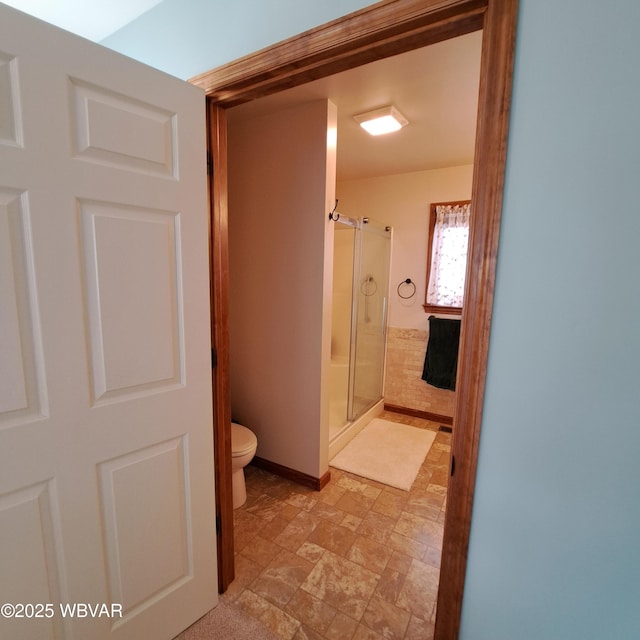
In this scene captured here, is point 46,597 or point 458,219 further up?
point 458,219

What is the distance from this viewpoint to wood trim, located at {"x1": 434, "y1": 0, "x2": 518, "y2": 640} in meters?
0.78

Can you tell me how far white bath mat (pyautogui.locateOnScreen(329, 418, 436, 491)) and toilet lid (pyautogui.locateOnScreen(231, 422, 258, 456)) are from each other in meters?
0.83

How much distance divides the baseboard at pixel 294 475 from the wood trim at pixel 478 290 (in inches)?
53.1

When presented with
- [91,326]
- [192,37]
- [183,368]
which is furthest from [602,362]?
[192,37]

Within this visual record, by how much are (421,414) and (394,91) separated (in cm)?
293

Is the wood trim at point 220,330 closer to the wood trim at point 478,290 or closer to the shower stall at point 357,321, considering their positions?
the wood trim at point 478,290

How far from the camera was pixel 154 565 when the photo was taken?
1210 millimetres

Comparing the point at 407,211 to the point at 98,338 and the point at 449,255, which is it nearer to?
the point at 449,255

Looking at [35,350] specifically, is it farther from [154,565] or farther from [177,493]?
[154,565]

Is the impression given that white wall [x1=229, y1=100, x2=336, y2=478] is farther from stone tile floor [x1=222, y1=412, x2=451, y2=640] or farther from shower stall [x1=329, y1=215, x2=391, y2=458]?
shower stall [x1=329, y1=215, x2=391, y2=458]

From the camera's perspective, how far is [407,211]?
3385mm

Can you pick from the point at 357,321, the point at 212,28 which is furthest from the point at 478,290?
the point at 357,321

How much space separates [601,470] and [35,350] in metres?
1.47

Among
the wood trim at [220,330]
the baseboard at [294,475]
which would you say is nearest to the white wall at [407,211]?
the baseboard at [294,475]
